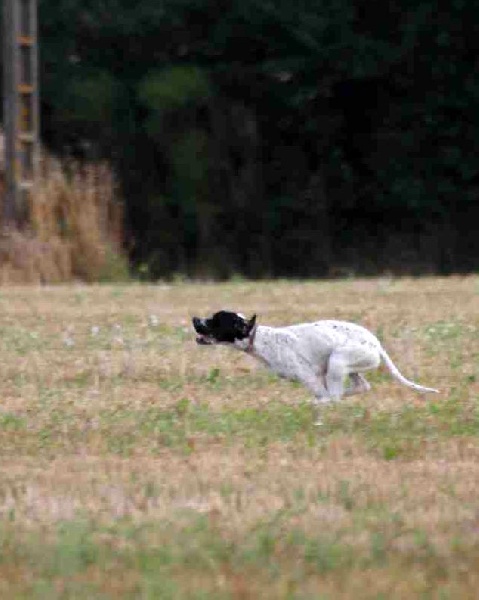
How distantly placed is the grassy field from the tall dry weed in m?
5.73

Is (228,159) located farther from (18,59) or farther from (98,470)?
(98,470)

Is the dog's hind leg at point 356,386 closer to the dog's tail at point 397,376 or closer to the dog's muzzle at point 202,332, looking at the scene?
the dog's tail at point 397,376

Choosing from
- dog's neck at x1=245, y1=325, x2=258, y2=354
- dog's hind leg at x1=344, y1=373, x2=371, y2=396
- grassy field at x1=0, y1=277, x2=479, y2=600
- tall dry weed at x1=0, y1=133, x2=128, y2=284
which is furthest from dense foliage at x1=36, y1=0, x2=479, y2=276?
dog's neck at x1=245, y1=325, x2=258, y2=354

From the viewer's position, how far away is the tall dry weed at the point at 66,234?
19422 millimetres

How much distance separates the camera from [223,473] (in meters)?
7.96

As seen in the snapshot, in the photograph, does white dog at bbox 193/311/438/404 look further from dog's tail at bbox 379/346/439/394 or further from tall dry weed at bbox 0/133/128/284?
tall dry weed at bbox 0/133/128/284

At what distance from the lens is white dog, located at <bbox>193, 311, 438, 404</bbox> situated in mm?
9633

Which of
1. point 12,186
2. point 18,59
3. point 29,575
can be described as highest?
point 18,59

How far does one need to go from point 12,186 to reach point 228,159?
9776 millimetres

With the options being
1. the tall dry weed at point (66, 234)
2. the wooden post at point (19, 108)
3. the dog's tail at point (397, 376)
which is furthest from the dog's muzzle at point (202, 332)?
the wooden post at point (19, 108)

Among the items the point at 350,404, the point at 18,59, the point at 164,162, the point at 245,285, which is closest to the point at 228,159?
the point at 164,162

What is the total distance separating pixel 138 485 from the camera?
7738 mm

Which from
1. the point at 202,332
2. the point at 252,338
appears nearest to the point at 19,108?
the point at 202,332

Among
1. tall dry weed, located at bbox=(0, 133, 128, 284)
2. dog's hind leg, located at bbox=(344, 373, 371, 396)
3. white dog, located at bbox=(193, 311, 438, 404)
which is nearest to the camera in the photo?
white dog, located at bbox=(193, 311, 438, 404)
